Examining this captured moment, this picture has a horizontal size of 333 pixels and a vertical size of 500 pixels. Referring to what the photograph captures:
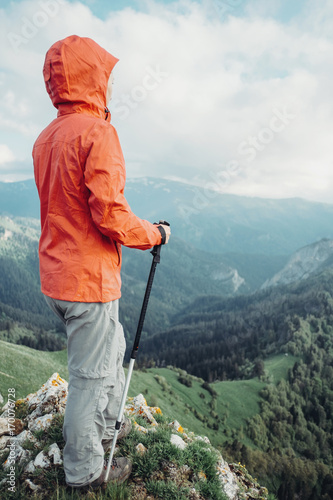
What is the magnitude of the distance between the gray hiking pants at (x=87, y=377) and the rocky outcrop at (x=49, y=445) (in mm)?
899

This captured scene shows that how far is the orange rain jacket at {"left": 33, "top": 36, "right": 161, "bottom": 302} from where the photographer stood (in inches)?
125

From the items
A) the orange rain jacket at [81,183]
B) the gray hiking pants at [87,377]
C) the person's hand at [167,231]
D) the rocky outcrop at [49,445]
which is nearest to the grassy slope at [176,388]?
the rocky outcrop at [49,445]

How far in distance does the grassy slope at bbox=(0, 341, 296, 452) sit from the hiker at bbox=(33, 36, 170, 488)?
7.96m

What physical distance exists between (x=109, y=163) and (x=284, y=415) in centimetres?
6909

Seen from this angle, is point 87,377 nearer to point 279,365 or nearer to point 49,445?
point 49,445

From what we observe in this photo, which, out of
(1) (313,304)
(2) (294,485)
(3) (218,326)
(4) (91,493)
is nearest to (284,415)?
(2) (294,485)

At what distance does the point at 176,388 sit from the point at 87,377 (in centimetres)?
5126

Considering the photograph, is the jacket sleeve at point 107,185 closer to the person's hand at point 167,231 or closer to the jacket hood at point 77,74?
the jacket hood at point 77,74

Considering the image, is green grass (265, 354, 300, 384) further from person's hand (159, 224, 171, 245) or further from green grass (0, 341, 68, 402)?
person's hand (159, 224, 171, 245)

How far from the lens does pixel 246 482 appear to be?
243 inches

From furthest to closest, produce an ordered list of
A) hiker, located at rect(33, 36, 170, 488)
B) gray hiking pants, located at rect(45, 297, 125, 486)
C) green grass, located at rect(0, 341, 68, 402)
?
green grass, located at rect(0, 341, 68, 402) < gray hiking pants, located at rect(45, 297, 125, 486) < hiker, located at rect(33, 36, 170, 488)

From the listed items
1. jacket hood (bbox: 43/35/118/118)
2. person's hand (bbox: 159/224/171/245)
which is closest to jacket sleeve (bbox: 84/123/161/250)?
jacket hood (bbox: 43/35/118/118)

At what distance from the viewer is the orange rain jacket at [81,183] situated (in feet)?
10.4

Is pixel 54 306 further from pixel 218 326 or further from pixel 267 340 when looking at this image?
pixel 218 326
